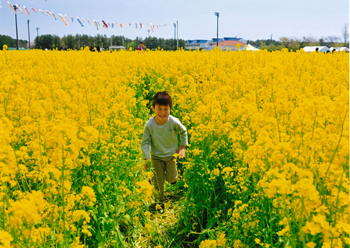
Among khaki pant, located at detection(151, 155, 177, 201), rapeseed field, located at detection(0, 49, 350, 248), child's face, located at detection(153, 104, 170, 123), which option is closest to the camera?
rapeseed field, located at detection(0, 49, 350, 248)

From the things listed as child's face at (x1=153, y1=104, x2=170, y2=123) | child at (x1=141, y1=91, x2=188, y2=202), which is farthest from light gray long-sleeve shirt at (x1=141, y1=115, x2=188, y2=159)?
child's face at (x1=153, y1=104, x2=170, y2=123)

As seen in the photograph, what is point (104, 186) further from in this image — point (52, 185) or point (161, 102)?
point (161, 102)

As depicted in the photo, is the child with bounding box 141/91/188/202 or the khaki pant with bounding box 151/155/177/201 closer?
the child with bounding box 141/91/188/202

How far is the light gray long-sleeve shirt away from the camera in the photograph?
3.65 metres

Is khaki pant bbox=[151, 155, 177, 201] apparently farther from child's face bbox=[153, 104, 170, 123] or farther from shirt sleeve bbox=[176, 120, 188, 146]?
child's face bbox=[153, 104, 170, 123]

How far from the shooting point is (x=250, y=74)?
566 centimetres

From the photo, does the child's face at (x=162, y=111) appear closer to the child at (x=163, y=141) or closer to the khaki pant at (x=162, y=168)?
the child at (x=163, y=141)

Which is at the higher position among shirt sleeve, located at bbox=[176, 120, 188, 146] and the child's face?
the child's face

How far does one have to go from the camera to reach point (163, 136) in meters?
3.68

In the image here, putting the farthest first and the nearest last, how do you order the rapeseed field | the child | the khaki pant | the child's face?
the khaki pant, the child, the child's face, the rapeseed field

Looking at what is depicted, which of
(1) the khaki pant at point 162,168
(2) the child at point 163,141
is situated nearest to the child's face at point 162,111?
(2) the child at point 163,141

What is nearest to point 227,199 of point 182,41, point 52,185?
point 52,185

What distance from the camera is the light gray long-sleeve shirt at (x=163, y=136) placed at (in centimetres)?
365

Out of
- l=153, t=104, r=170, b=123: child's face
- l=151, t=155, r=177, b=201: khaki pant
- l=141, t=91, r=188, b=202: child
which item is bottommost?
l=151, t=155, r=177, b=201: khaki pant
